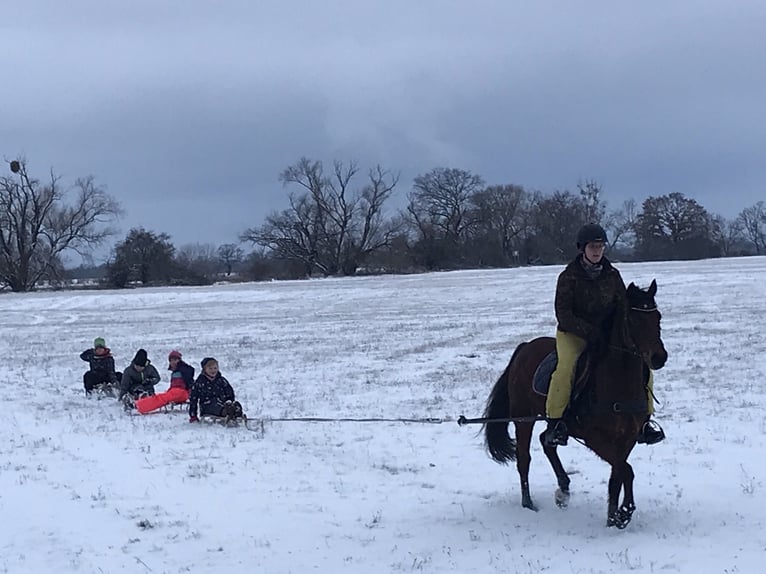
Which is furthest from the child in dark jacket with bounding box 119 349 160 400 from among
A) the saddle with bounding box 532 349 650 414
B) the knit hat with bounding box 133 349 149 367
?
the saddle with bounding box 532 349 650 414

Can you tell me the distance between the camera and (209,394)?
41.7 ft

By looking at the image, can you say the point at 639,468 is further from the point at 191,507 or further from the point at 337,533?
the point at 191,507

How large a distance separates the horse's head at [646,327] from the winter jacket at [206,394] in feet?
24.8

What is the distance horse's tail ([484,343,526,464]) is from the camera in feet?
27.0

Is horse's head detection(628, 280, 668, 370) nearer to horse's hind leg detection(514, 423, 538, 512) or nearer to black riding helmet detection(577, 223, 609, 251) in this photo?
black riding helmet detection(577, 223, 609, 251)

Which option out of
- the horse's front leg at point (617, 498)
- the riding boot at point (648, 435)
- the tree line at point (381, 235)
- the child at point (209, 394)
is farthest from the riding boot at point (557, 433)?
the tree line at point (381, 235)

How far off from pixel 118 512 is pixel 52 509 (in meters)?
0.68

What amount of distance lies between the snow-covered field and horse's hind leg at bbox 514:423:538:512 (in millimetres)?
221

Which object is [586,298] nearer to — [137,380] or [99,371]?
[137,380]

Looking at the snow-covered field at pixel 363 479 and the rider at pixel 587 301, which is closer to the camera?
the snow-covered field at pixel 363 479

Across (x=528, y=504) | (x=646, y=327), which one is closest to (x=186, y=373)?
(x=528, y=504)

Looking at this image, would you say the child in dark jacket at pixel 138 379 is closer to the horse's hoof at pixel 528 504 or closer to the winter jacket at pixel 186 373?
the winter jacket at pixel 186 373

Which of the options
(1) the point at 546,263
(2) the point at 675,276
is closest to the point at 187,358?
(2) the point at 675,276

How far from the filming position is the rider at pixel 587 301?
6.80m
